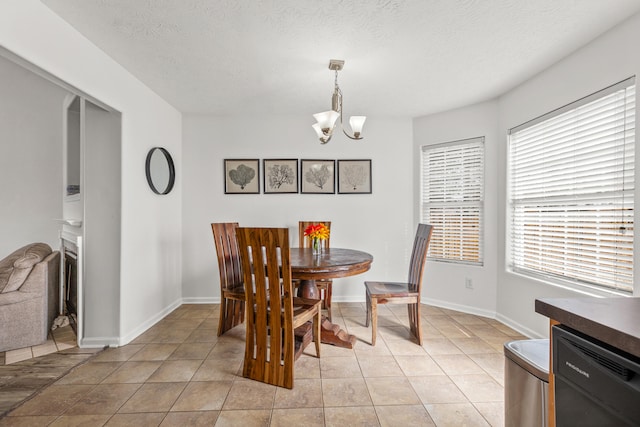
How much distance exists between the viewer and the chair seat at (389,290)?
8.57 ft

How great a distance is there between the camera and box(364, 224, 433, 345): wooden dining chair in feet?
8.52

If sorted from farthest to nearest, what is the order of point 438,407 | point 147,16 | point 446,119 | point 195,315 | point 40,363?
point 446,119 → point 195,315 → point 40,363 → point 147,16 → point 438,407

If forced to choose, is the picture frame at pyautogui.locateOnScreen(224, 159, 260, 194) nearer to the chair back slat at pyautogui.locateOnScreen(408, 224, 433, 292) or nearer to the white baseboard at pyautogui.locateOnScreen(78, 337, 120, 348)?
the white baseboard at pyautogui.locateOnScreen(78, 337, 120, 348)

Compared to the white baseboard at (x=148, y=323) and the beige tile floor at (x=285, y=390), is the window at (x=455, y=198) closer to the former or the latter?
the beige tile floor at (x=285, y=390)

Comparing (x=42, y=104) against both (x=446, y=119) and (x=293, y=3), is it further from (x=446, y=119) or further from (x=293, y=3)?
(x=446, y=119)

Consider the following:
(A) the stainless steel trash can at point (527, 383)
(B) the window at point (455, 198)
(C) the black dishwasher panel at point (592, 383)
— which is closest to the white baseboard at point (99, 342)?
(A) the stainless steel trash can at point (527, 383)

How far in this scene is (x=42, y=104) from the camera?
143 inches

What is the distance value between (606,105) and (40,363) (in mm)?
4576

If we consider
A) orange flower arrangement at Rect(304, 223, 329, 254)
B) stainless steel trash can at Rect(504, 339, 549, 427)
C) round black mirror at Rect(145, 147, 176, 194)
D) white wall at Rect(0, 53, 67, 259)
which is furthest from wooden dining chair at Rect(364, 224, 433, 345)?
white wall at Rect(0, 53, 67, 259)

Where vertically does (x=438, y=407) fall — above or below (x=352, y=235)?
below

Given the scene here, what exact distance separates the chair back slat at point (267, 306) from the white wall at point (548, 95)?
2177mm

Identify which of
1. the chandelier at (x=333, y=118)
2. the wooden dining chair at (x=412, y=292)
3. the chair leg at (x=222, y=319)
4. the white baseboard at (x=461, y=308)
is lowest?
the white baseboard at (x=461, y=308)

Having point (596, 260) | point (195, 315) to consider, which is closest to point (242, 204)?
point (195, 315)

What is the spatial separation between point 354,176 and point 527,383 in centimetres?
295
